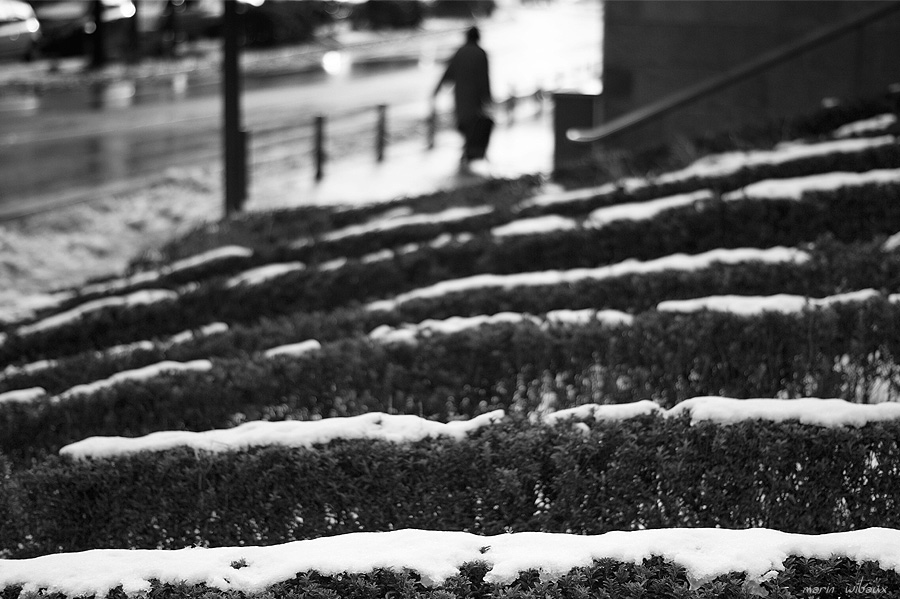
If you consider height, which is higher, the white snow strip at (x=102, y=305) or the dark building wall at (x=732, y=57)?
the dark building wall at (x=732, y=57)

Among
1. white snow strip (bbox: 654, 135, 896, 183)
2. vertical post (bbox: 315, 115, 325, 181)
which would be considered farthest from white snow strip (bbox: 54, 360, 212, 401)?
vertical post (bbox: 315, 115, 325, 181)

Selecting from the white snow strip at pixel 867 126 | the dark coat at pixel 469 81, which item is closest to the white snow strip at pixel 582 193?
the white snow strip at pixel 867 126

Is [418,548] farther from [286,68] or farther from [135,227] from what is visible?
[286,68]

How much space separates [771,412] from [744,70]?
19.7 ft

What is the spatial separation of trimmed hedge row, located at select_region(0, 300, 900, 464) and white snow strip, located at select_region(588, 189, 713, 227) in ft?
5.55

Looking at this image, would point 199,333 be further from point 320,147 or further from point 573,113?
point 320,147

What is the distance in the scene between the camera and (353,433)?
3.69 metres

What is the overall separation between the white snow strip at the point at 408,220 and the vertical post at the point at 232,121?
2.99 m

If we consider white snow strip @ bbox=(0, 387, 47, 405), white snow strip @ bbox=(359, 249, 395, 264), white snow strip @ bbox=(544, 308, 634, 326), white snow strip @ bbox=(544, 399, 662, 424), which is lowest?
white snow strip @ bbox=(0, 387, 47, 405)

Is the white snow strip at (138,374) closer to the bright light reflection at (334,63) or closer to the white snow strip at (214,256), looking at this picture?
the white snow strip at (214,256)

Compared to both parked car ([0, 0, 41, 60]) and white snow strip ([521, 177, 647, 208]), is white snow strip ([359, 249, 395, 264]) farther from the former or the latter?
parked car ([0, 0, 41, 60])

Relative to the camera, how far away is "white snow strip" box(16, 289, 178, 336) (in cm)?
675

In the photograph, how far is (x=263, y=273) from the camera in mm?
6922

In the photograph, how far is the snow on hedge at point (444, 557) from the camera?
9.23 feet
